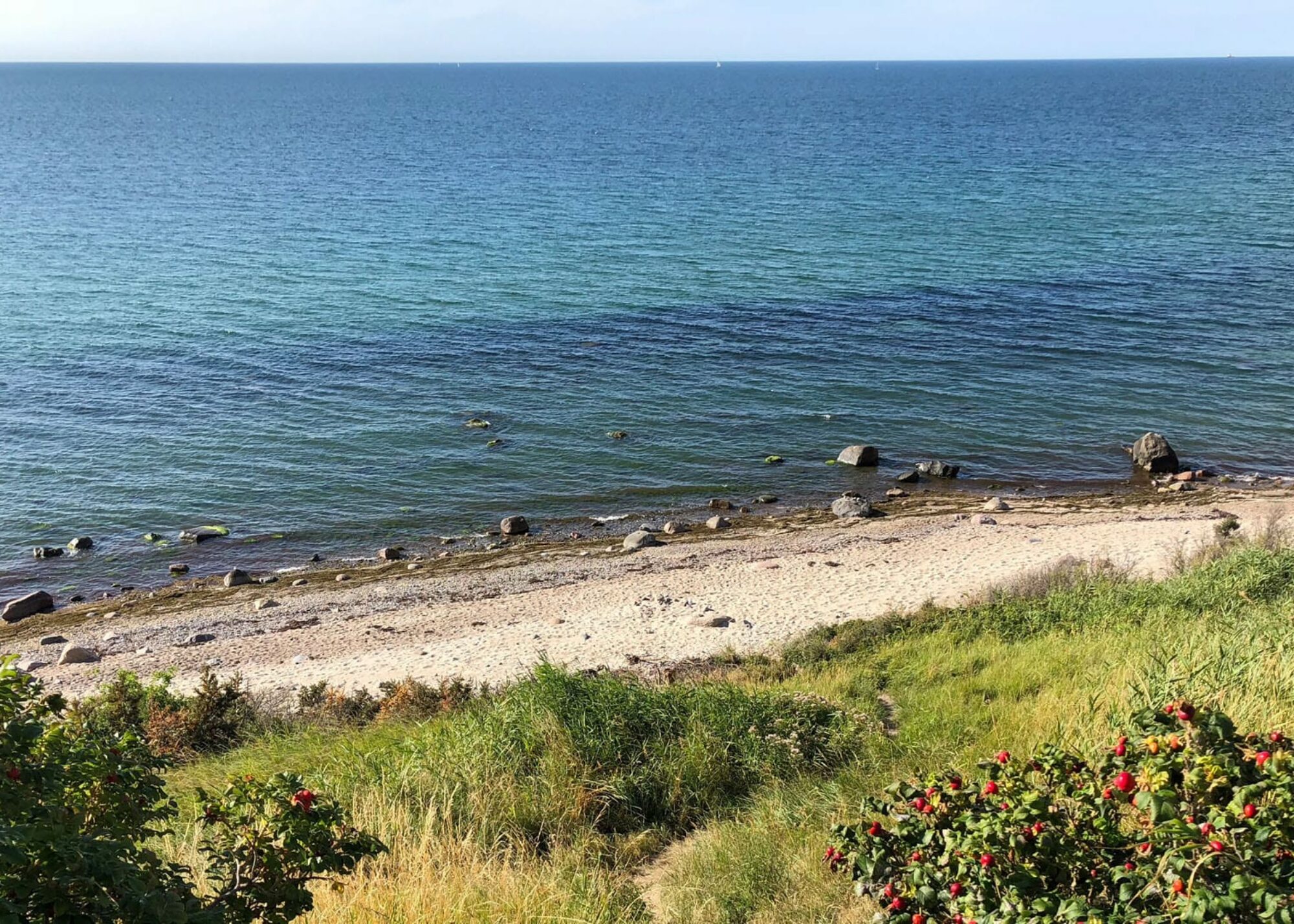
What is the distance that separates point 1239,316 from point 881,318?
15.4 m

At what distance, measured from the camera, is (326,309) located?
1900 inches

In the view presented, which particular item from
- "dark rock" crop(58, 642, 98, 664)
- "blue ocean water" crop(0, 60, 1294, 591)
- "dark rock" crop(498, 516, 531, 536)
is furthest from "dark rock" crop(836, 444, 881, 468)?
"dark rock" crop(58, 642, 98, 664)

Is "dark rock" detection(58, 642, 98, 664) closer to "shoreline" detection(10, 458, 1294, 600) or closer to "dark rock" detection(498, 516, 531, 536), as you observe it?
"shoreline" detection(10, 458, 1294, 600)

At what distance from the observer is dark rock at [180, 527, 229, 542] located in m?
29.1

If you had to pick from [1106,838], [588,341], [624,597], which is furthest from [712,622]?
[588,341]

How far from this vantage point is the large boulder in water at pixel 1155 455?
107 feet

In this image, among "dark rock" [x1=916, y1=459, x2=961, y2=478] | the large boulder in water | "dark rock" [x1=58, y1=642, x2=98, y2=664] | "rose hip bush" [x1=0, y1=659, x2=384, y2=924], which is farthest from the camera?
"dark rock" [x1=916, y1=459, x2=961, y2=478]

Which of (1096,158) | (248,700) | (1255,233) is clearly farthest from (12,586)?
(1096,158)

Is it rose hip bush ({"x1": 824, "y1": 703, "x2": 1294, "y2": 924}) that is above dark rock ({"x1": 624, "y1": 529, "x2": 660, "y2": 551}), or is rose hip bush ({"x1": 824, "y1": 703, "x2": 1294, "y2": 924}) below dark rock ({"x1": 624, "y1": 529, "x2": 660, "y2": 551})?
above

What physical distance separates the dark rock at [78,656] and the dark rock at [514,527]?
1085cm

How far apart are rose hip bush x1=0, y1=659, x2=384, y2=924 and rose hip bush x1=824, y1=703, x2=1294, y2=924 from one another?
3099 mm

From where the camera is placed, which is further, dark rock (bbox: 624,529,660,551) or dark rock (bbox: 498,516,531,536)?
dark rock (bbox: 498,516,531,536)

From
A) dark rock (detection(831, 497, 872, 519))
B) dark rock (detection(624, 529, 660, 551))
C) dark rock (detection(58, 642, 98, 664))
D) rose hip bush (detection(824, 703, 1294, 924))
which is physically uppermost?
rose hip bush (detection(824, 703, 1294, 924))

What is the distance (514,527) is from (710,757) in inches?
744
